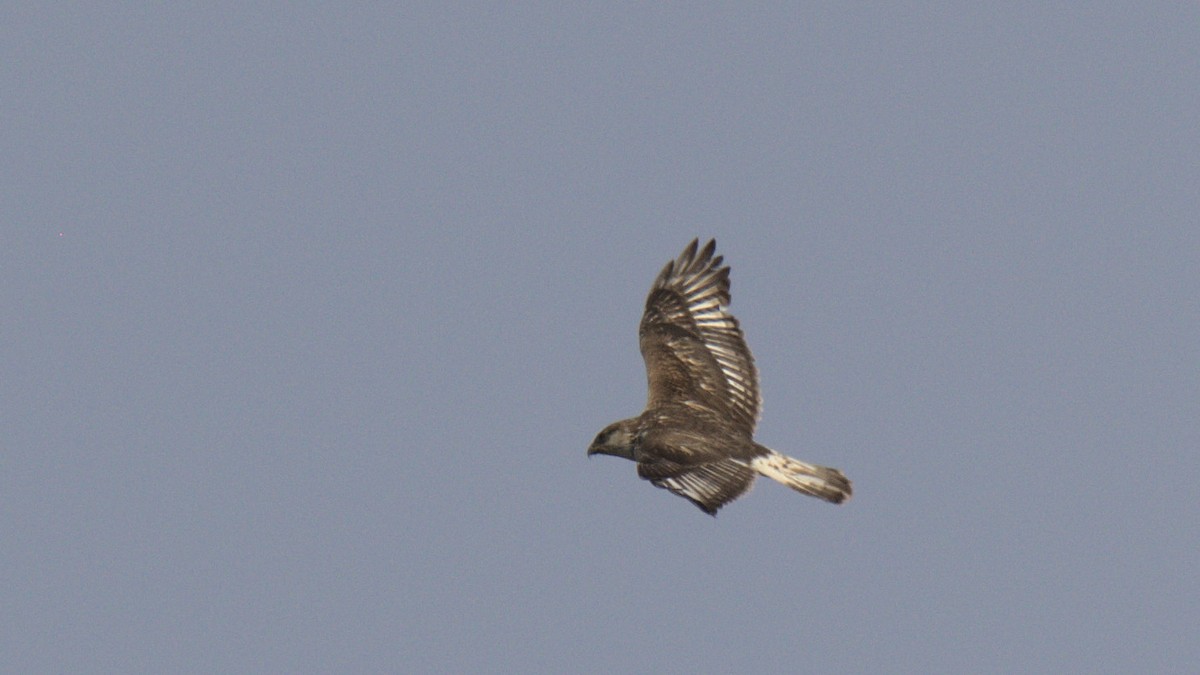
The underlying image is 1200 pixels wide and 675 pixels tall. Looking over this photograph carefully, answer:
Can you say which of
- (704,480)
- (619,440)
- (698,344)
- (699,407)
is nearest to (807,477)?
(704,480)

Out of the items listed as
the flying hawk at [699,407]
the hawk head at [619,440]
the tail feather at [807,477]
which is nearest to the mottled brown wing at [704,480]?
the flying hawk at [699,407]

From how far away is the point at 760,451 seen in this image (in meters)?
21.5

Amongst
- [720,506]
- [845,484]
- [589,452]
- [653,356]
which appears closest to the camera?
[720,506]

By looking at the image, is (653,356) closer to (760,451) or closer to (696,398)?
(696,398)

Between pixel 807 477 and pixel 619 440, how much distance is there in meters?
2.75

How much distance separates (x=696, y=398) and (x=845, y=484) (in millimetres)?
3278

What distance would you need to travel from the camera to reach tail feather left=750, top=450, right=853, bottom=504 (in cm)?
2069

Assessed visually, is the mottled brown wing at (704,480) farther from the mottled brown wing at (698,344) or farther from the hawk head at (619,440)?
the mottled brown wing at (698,344)

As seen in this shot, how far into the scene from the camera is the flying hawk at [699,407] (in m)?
20.3

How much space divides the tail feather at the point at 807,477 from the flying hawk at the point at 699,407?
0.01m

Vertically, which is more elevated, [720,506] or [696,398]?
[696,398]

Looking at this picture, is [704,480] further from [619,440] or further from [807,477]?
[619,440]

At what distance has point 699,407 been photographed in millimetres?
22969

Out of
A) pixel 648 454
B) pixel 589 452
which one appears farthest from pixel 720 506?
pixel 589 452
